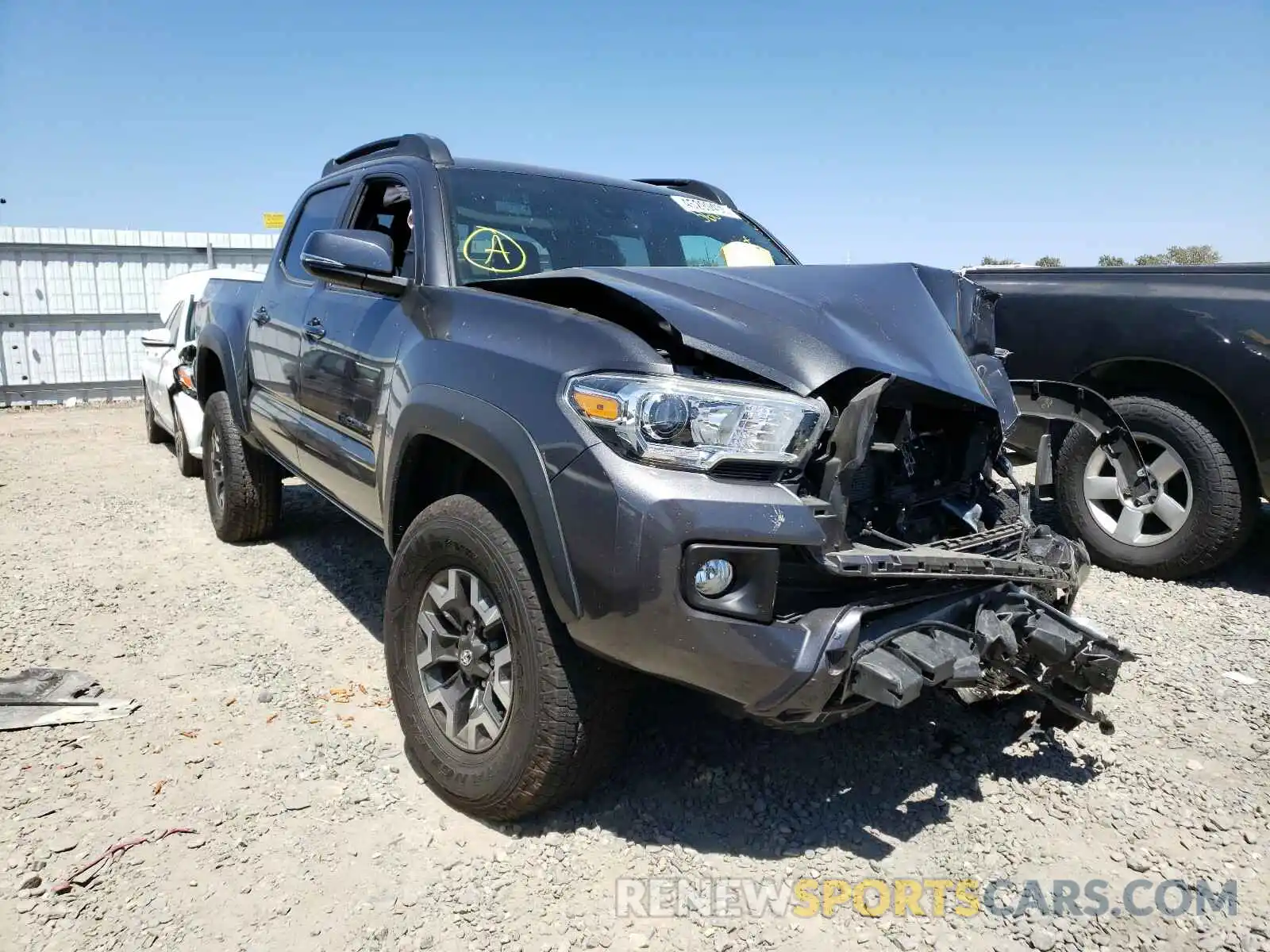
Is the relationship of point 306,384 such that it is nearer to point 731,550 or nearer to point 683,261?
point 683,261

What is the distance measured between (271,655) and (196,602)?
37.0 inches

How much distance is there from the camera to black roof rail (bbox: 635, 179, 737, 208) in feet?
A: 14.3

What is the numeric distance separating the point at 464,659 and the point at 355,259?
1390 millimetres

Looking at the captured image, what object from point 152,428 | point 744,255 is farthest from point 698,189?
point 152,428

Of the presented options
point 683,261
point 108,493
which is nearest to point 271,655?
point 683,261

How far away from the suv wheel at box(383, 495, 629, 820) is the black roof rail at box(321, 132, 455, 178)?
151 cm

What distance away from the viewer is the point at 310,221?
4.61 m

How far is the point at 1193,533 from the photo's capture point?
4539mm

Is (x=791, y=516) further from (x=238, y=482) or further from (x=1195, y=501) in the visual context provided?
(x=238, y=482)

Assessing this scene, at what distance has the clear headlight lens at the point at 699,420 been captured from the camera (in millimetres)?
2088

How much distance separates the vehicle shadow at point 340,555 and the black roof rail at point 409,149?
1901mm

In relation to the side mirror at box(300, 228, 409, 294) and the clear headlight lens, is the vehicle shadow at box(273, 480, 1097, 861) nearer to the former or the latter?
the clear headlight lens

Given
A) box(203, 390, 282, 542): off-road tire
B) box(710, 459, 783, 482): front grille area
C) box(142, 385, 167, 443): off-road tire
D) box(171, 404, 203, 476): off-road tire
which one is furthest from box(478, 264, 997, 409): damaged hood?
box(142, 385, 167, 443): off-road tire

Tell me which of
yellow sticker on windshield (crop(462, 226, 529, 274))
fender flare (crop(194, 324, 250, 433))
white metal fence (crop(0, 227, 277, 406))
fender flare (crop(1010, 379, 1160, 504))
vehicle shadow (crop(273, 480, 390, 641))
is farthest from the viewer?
white metal fence (crop(0, 227, 277, 406))
